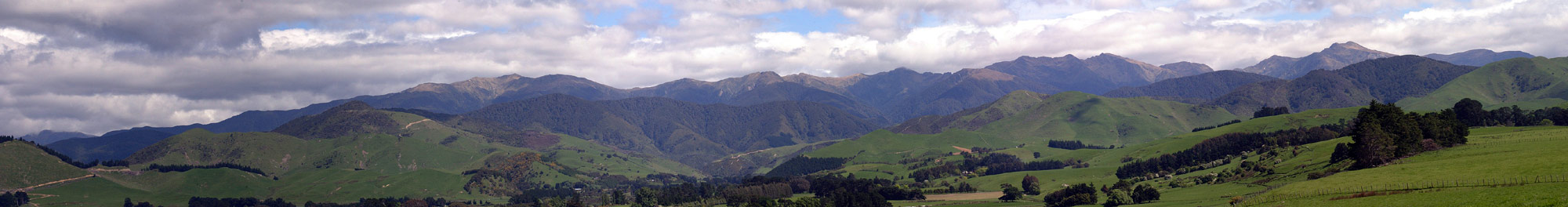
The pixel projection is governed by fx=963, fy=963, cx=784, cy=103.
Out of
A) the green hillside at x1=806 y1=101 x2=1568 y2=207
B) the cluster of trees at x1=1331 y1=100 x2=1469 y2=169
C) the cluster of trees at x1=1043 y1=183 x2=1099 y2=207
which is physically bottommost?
the cluster of trees at x1=1043 y1=183 x2=1099 y2=207

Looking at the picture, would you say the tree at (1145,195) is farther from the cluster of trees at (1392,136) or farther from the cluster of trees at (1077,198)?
the cluster of trees at (1392,136)

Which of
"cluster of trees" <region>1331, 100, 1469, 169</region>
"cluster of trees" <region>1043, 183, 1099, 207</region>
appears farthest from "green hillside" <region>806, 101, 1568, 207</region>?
"cluster of trees" <region>1043, 183, 1099, 207</region>

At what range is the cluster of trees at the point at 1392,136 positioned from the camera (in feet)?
459

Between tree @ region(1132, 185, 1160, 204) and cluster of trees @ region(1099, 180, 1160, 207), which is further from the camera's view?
tree @ region(1132, 185, 1160, 204)

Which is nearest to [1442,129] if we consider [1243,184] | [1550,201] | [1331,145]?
[1331,145]

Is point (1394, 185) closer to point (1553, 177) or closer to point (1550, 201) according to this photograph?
point (1553, 177)

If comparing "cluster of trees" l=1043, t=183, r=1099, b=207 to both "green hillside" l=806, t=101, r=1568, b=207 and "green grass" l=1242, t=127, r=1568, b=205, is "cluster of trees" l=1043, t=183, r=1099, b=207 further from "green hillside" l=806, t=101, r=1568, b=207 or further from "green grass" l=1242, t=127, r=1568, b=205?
"green grass" l=1242, t=127, r=1568, b=205

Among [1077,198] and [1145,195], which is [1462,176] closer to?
[1145,195]

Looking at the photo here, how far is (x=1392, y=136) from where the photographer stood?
479 feet

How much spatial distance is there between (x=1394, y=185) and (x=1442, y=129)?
203ft

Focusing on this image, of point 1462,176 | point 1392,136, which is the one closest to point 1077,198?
point 1392,136

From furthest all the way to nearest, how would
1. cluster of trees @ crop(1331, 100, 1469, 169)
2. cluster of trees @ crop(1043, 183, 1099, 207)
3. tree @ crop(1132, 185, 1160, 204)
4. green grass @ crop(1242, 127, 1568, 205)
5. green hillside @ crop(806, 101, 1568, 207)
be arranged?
cluster of trees @ crop(1043, 183, 1099, 207), tree @ crop(1132, 185, 1160, 204), cluster of trees @ crop(1331, 100, 1469, 169), green hillside @ crop(806, 101, 1568, 207), green grass @ crop(1242, 127, 1568, 205)

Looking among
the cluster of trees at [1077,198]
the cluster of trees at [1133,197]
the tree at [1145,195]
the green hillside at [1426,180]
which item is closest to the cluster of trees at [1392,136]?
the green hillside at [1426,180]

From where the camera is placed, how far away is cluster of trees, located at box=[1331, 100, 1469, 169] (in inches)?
5507
